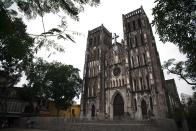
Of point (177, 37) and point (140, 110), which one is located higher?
point (177, 37)

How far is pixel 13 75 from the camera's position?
85.4 ft

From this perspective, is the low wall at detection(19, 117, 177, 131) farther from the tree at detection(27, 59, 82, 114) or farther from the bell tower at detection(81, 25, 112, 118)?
the bell tower at detection(81, 25, 112, 118)

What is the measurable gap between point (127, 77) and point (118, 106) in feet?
20.1

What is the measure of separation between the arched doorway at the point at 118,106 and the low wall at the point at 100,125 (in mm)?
9755

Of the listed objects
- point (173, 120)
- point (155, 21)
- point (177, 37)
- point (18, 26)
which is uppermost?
point (155, 21)

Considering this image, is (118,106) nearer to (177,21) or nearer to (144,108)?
(144,108)

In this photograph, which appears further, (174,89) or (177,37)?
(174,89)

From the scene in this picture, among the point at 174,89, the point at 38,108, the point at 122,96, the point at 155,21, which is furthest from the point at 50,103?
the point at 155,21

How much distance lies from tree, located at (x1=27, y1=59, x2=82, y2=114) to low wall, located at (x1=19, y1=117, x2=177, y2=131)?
904cm

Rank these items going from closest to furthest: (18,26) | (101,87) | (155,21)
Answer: (18,26), (155,21), (101,87)

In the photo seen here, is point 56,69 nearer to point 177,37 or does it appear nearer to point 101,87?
point 101,87

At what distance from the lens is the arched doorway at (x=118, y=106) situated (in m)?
30.4

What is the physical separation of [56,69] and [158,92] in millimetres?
21557

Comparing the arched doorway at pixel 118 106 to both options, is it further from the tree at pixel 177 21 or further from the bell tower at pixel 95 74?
the tree at pixel 177 21
